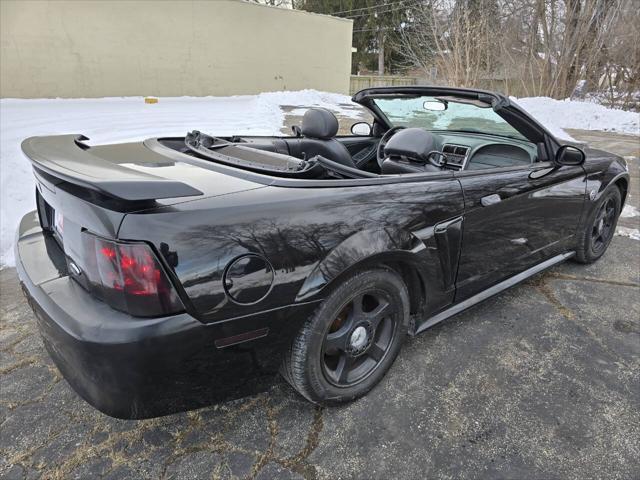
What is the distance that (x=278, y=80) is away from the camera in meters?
17.3

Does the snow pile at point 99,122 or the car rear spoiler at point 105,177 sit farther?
the snow pile at point 99,122

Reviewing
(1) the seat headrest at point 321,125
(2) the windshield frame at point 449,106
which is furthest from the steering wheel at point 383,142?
(1) the seat headrest at point 321,125

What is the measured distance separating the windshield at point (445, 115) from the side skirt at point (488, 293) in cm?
91

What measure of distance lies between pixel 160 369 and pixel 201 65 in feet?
50.2

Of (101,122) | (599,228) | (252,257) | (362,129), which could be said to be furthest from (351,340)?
(101,122)

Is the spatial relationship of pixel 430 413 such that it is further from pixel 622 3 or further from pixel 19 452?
pixel 622 3

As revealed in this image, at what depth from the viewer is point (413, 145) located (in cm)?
243

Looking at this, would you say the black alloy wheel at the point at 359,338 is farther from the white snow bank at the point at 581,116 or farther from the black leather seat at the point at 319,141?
the white snow bank at the point at 581,116

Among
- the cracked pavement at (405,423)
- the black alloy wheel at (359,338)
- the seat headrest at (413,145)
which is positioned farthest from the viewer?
the seat headrest at (413,145)

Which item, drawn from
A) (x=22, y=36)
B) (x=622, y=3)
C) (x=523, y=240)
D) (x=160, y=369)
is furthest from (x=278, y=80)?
(x=160, y=369)

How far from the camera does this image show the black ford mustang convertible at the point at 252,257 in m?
1.36

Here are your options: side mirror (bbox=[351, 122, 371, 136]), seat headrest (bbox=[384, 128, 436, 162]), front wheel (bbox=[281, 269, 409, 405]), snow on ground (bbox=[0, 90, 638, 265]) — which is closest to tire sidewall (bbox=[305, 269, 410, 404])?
front wheel (bbox=[281, 269, 409, 405])

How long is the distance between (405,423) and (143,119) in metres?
9.44

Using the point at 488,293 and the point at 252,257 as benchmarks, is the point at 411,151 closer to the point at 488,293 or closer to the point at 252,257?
the point at 488,293
